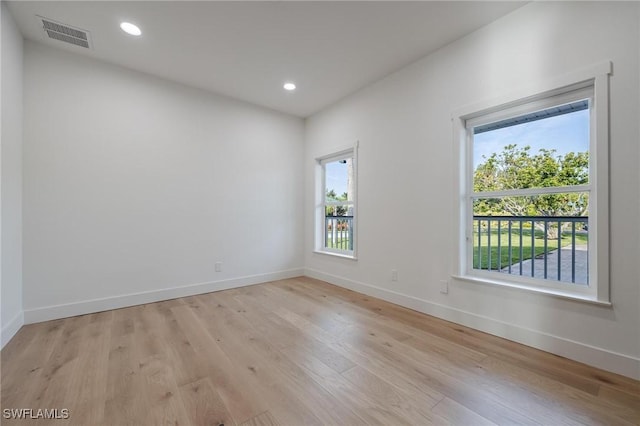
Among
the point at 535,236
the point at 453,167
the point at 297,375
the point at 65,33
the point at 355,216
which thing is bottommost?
the point at 297,375

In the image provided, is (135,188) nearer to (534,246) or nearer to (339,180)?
(339,180)

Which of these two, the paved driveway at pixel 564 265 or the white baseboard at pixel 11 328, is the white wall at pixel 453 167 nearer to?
the paved driveway at pixel 564 265

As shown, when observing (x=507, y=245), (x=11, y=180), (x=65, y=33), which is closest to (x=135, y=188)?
(x=11, y=180)

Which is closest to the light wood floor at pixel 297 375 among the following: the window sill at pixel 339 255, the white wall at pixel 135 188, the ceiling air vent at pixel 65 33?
the white wall at pixel 135 188

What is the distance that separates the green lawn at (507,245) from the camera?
7.16ft

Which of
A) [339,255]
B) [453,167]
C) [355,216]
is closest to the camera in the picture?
[453,167]

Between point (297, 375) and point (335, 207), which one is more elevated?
point (335, 207)

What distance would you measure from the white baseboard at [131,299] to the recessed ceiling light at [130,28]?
2.70m

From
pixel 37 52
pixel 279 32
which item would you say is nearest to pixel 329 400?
pixel 279 32

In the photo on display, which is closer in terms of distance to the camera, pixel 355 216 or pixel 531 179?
pixel 531 179

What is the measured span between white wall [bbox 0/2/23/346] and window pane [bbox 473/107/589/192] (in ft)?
13.4

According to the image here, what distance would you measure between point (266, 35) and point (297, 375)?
2864 millimetres

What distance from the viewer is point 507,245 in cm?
245

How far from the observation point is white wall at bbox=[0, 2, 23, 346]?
2.07 metres
